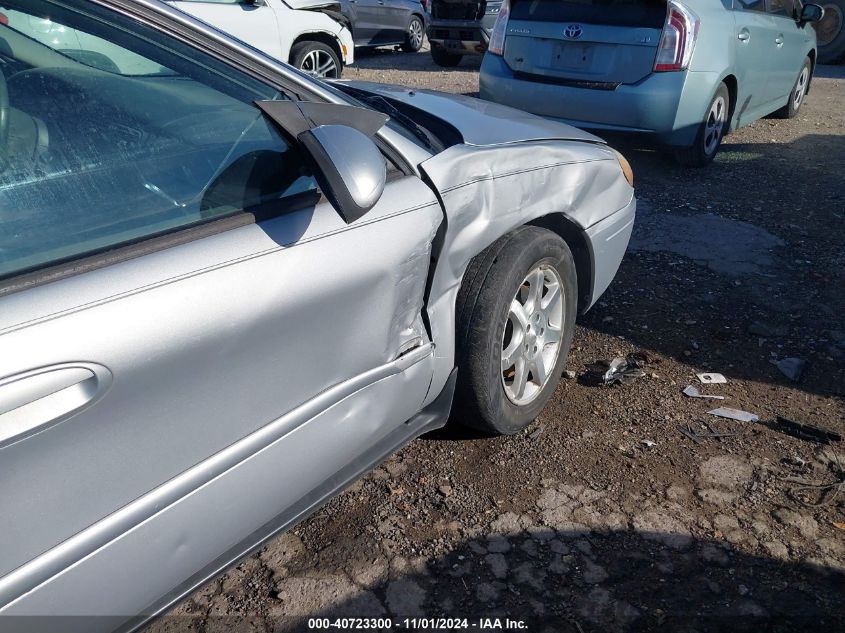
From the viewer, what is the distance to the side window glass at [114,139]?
5.53 feet

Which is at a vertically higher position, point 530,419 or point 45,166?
point 45,166

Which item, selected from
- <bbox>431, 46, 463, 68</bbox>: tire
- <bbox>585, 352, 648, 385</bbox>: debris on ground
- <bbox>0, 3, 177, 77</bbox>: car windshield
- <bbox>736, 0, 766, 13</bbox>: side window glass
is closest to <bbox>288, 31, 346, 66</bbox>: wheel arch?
<bbox>431, 46, 463, 68</bbox>: tire

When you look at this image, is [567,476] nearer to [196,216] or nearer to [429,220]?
[429,220]

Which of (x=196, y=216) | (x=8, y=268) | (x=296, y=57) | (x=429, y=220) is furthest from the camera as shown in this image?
(x=296, y=57)

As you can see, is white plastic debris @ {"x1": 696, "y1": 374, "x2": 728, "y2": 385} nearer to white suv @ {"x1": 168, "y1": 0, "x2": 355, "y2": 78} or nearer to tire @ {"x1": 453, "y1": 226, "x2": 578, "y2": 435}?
tire @ {"x1": 453, "y1": 226, "x2": 578, "y2": 435}

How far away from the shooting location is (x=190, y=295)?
1.72 meters

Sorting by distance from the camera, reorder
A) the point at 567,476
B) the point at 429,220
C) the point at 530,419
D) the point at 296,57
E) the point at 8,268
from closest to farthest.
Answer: the point at 8,268
the point at 429,220
the point at 567,476
the point at 530,419
the point at 296,57

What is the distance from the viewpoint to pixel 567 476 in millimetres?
2947

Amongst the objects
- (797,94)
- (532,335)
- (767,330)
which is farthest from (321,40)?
(532,335)

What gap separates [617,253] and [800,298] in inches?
57.8

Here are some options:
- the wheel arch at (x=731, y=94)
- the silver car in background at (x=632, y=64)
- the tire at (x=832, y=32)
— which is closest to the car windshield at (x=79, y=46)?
the silver car in background at (x=632, y=64)

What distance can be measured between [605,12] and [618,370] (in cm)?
344

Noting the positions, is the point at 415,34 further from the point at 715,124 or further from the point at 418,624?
the point at 418,624

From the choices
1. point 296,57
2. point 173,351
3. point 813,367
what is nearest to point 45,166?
point 173,351
